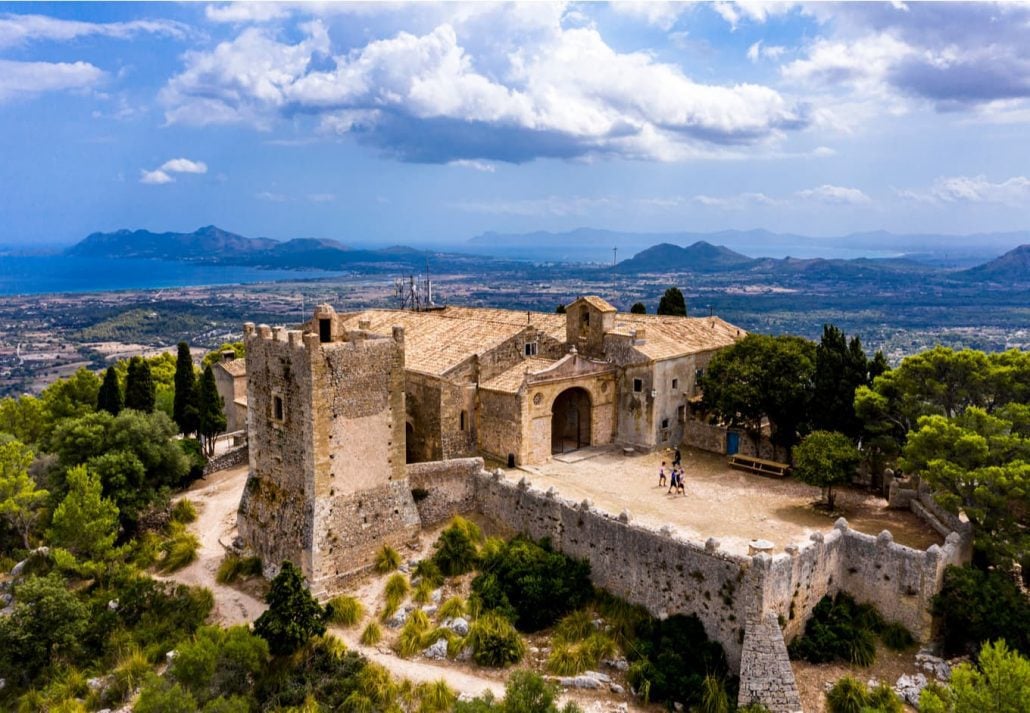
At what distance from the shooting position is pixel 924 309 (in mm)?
126375

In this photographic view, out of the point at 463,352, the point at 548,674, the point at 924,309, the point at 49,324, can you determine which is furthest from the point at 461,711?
the point at 49,324

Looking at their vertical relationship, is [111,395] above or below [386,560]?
above

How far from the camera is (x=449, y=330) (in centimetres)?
3816

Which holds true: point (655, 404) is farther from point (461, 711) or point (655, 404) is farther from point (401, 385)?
point (461, 711)

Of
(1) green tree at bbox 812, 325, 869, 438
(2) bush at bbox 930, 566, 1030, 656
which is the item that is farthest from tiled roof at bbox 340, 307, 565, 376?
(2) bush at bbox 930, 566, 1030, 656

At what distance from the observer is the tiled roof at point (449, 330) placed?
3462cm

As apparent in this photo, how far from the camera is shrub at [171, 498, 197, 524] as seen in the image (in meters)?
34.1

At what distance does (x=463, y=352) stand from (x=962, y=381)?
2026cm

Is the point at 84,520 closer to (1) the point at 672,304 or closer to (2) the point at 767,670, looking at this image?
(2) the point at 767,670

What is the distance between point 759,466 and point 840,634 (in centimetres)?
1082

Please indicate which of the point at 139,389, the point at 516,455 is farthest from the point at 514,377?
the point at 139,389

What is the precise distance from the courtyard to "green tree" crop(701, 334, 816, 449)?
2666mm

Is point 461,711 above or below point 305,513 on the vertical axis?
below

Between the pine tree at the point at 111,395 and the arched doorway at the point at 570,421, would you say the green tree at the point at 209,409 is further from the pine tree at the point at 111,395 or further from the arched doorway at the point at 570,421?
the arched doorway at the point at 570,421
